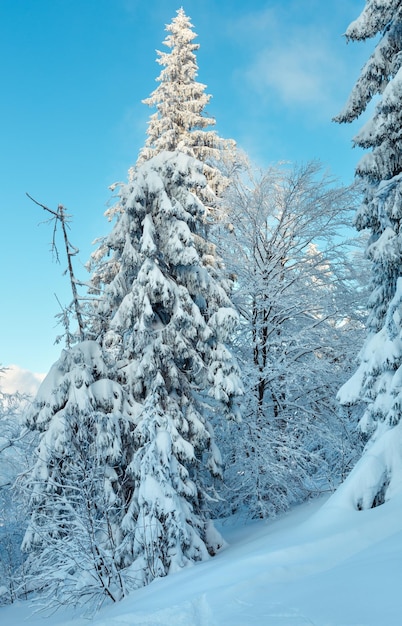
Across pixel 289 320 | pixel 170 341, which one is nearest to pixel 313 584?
pixel 170 341

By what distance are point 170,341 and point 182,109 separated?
33.0 ft

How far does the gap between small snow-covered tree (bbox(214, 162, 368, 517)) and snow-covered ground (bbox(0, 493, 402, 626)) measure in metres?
6.46

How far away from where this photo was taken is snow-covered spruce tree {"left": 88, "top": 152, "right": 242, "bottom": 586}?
9.58 m

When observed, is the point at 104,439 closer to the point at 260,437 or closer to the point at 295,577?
the point at 260,437

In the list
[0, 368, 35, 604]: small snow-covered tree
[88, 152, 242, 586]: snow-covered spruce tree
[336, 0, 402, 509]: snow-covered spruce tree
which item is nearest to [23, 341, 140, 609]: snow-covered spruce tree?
[88, 152, 242, 586]: snow-covered spruce tree

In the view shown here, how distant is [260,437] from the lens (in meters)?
12.3

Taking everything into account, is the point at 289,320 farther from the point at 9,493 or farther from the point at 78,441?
the point at 9,493

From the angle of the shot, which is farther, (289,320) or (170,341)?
(289,320)

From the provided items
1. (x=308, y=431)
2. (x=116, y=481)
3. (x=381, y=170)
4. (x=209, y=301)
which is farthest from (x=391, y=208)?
(x=116, y=481)

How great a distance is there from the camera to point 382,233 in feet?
26.5

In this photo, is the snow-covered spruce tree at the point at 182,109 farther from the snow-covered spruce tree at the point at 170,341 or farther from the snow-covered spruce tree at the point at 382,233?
the snow-covered spruce tree at the point at 382,233

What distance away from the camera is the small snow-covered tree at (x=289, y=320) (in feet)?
40.5

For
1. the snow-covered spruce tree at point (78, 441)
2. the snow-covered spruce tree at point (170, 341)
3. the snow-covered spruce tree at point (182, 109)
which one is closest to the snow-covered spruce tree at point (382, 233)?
the snow-covered spruce tree at point (170, 341)

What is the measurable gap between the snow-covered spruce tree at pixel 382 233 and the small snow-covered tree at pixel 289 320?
409cm
